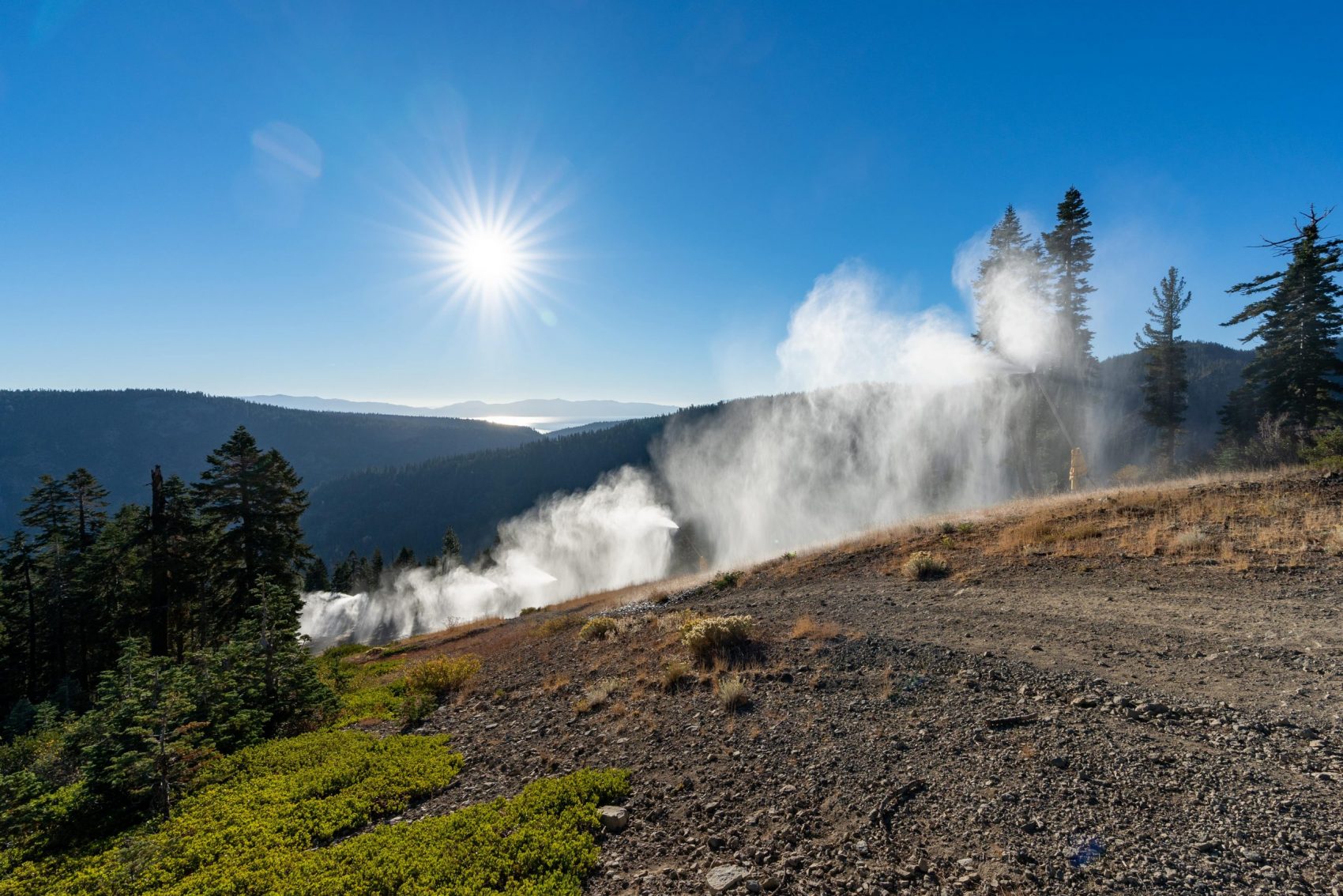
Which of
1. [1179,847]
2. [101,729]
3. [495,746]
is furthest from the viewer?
[495,746]

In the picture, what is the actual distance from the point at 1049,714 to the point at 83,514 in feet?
140

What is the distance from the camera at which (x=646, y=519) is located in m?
61.8

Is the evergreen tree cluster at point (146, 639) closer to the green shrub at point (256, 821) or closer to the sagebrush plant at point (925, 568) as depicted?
the green shrub at point (256, 821)

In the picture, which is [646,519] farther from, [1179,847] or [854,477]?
[1179,847]

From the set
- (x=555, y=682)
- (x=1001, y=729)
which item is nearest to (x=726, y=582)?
(x=555, y=682)

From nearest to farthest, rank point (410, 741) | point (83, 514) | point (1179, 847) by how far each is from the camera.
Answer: point (1179, 847)
point (410, 741)
point (83, 514)

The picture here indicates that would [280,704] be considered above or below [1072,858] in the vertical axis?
below

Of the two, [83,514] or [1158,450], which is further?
[1158,450]

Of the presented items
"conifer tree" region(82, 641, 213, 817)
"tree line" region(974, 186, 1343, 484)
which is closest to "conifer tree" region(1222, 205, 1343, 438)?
"tree line" region(974, 186, 1343, 484)

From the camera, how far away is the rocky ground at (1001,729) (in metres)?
4.06

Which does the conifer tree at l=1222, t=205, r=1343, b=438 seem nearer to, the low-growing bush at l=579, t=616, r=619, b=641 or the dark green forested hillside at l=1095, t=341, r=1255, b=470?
the dark green forested hillside at l=1095, t=341, r=1255, b=470

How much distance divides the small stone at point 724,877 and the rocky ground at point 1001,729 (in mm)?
23

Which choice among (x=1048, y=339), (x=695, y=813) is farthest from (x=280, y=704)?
(x=1048, y=339)

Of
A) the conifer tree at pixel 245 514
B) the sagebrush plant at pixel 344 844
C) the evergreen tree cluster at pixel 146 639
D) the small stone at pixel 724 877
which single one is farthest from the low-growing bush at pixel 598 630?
the conifer tree at pixel 245 514
